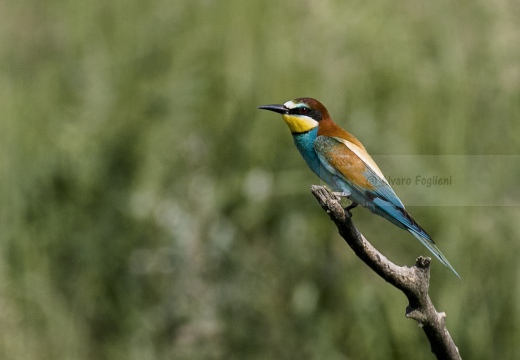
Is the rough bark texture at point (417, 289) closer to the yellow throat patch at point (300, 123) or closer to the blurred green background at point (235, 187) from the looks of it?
the yellow throat patch at point (300, 123)

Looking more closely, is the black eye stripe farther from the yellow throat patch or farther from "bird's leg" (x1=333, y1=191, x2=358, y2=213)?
"bird's leg" (x1=333, y1=191, x2=358, y2=213)

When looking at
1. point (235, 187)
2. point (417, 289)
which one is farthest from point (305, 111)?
point (235, 187)

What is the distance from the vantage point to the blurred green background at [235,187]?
2.91 meters

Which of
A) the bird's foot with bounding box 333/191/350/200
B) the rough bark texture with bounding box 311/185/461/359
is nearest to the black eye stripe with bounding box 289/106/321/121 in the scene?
the bird's foot with bounding box 333/191/350/200

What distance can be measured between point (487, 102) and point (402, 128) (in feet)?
1.15

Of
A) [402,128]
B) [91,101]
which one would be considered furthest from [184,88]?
[402,128]

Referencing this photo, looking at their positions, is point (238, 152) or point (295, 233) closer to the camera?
point (295, 233)

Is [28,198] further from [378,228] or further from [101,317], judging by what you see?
[378,228]

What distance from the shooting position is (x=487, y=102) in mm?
3377

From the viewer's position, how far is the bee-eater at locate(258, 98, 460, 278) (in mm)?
1493

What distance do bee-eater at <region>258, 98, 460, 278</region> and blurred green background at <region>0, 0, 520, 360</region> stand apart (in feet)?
4.46

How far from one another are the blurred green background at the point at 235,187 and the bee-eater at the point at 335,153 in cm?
136

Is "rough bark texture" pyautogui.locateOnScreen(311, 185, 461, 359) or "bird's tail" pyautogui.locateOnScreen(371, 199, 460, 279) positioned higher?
"bird's tail" pyautogui.locateOnScreen(371, 199, 460, 279)

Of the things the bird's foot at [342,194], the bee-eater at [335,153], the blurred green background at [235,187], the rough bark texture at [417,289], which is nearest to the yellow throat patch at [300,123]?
the bee-eater at [335,153]
